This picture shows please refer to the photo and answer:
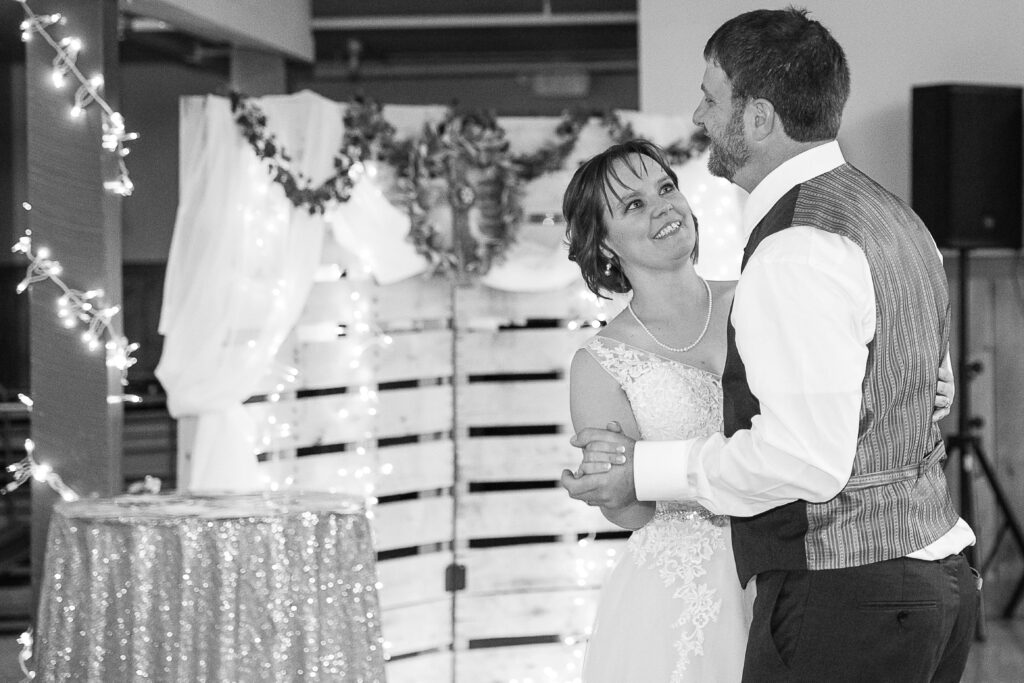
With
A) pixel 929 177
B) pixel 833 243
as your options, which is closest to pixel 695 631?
pixel 833 243

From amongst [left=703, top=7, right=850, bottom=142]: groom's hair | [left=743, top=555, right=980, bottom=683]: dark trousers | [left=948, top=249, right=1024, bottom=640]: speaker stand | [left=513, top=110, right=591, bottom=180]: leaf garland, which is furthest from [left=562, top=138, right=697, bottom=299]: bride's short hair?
[left=948, top=249, right=1024, bottom=640]: speaker stand

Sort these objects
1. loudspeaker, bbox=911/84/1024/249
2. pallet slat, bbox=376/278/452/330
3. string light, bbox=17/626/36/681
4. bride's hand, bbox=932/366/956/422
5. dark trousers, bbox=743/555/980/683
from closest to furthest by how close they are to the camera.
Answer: dark trousers, bbox=743/555/980/683, bride's hand, bbox=932/366/956/422, string light, bbox=17/626/36/681, pallet slat, bbox=376/278/452/330, loudspeaker, bbox=911/84/1024/249

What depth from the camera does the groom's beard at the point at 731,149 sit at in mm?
1707

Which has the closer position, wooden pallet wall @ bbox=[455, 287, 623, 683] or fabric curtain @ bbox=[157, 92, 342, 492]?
fabric curtain @ bbox=[157, 92, 342, 492]

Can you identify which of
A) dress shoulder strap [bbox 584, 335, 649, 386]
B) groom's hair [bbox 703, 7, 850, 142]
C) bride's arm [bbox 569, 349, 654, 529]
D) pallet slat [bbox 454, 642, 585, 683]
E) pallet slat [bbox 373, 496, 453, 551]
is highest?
groom's hair [bbox 703, 7, 850, 142]

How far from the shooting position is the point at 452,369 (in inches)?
192

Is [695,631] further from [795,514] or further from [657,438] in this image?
[795,514]

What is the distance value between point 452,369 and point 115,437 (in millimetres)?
1520

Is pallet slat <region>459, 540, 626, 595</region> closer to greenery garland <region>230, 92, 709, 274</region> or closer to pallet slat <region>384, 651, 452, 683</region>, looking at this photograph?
pallet slat <region>384, 651, 452, 683</region>

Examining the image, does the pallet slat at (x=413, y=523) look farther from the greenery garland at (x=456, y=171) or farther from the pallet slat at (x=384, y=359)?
the greenery garland at (x=456, y=171)

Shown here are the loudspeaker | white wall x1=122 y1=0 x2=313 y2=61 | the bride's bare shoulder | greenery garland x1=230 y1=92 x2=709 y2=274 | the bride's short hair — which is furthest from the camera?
the loudspeaker

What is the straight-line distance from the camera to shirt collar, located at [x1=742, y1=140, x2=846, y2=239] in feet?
5.51

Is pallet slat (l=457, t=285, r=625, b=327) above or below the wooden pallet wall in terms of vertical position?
above

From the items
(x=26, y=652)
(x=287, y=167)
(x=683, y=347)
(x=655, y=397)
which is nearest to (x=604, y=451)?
(x=655, y=397)
